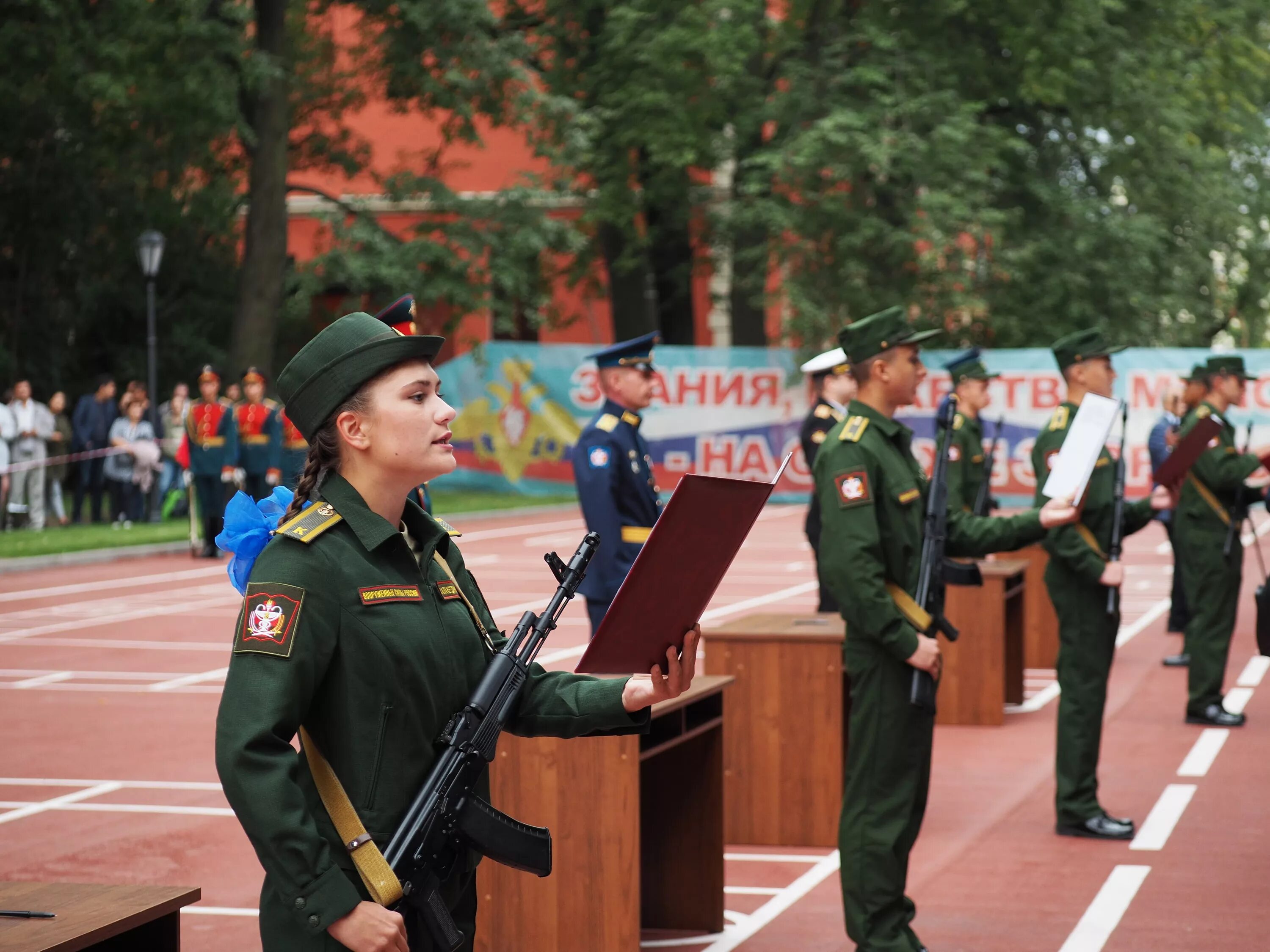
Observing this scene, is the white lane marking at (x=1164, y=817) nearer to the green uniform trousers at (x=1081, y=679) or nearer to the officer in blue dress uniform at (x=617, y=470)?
the green uniform trousers at (x=1081, y=679)

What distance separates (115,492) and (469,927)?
23541 millimetres

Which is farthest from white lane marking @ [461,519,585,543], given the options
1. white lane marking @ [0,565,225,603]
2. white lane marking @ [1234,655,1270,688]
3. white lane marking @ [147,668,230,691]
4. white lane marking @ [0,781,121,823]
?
white lane marking @ [0,781,121,823]

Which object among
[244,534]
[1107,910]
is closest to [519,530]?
[1107,910]

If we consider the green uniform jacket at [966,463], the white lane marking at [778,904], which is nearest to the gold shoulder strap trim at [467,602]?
the white lane marking at [778,904]

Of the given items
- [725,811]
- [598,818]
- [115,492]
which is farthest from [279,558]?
[115,492]

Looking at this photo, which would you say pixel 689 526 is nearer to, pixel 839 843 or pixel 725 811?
pixel 839 843

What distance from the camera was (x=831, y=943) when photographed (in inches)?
251

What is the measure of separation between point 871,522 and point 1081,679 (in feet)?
8.53

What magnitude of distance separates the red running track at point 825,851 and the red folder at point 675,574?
10.6 ft

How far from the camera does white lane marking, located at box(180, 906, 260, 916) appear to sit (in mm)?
6777


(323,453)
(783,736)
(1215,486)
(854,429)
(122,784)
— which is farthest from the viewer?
(1215,486)

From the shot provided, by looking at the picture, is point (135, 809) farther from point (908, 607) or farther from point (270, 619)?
point (270, 619)

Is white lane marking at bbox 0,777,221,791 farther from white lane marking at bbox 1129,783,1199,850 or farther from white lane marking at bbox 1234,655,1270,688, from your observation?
white lane marking at bbox 1234,655,1270,688

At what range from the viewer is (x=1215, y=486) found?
11008mm
